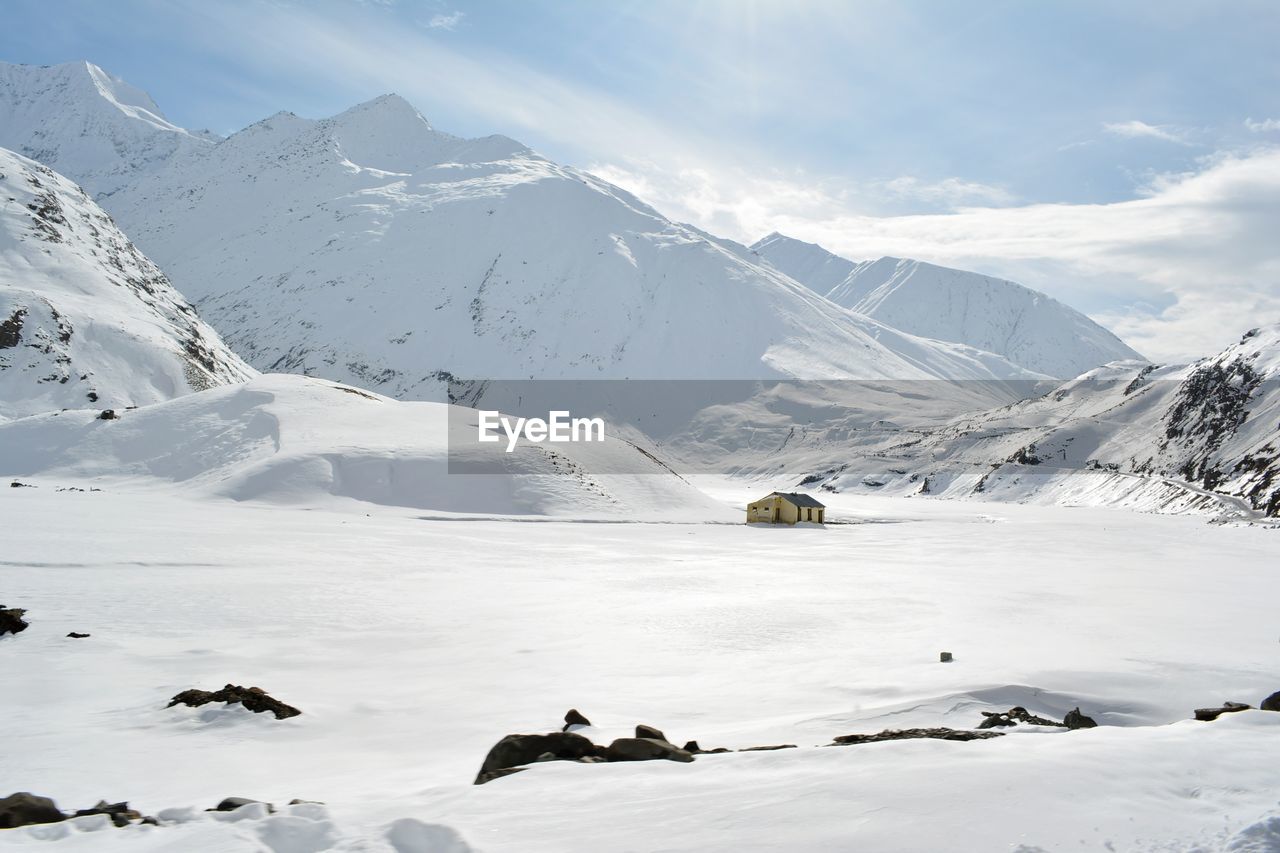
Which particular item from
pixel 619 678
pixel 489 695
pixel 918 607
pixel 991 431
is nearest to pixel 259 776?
pixel 489 695

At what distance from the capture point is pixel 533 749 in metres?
9.49

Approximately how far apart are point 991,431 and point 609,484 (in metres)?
92.0

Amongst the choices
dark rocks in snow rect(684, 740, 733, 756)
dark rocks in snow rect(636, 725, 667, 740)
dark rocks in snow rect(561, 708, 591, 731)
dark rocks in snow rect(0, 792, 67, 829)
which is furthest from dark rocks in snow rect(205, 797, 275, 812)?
dark rocks in snow rect(684, 740, 733, 756)

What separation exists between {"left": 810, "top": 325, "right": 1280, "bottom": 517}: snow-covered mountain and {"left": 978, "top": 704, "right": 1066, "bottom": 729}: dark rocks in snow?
71.9m

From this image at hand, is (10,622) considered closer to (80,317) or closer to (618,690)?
(618,690)

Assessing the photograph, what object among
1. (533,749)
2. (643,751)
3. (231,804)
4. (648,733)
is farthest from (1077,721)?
(231,804)

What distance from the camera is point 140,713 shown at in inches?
474

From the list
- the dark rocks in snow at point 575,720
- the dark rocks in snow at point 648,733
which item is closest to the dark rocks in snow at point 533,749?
the dark rocks in snow at point 648,733

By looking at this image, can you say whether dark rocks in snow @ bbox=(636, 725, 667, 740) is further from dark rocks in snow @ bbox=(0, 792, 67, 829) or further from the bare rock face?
dark rocks in snow @ bbox=(0, 792, 67, 829)

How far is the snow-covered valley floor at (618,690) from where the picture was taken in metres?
6.80

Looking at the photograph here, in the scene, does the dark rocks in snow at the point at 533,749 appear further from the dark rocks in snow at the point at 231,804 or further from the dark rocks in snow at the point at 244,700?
the dark rocks in snow at the point at 244,700

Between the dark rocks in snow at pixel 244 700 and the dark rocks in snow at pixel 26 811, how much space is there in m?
4.33

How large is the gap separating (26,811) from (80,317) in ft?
346

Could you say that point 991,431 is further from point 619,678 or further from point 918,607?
point 619,678
